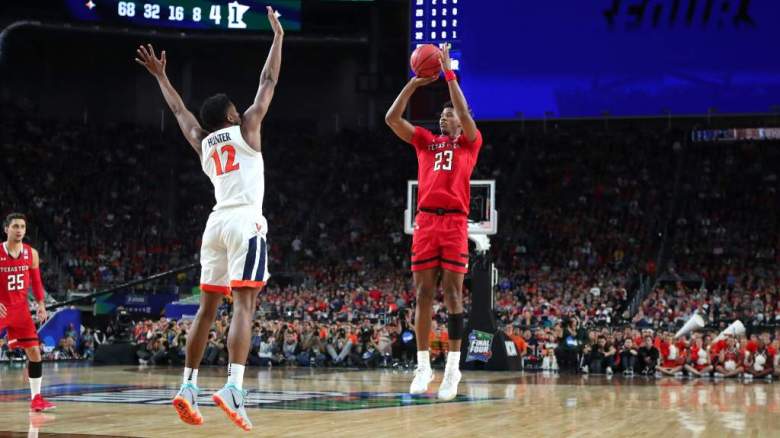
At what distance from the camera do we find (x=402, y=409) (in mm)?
9539

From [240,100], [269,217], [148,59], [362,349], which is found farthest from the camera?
[240,100]

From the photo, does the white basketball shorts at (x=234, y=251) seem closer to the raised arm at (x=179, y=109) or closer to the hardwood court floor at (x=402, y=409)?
the raised arm at (x=179, y=109)

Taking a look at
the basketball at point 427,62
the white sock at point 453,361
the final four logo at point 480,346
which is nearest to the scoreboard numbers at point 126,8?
the final four logo at point 480,346

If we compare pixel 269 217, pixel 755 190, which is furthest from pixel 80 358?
pixel 755 190

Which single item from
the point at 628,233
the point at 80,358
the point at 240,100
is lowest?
the point at 80,358

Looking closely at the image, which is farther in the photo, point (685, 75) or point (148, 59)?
point (685, 75)

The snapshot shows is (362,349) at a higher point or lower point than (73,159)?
lower

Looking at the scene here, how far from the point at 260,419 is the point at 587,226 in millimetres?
24104

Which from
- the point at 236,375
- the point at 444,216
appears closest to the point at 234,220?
the point at 236,375

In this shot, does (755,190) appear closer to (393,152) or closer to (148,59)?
(393,152)

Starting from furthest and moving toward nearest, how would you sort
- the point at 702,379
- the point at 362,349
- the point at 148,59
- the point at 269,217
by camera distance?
1. the point at 269,217
2. the point at 362,349
3. the point at 702,379
4. the point at 148,59

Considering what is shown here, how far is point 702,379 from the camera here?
18.0 metres

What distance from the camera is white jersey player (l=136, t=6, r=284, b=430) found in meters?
6.38

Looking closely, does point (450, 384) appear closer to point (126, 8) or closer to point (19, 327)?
point (19, 327)
